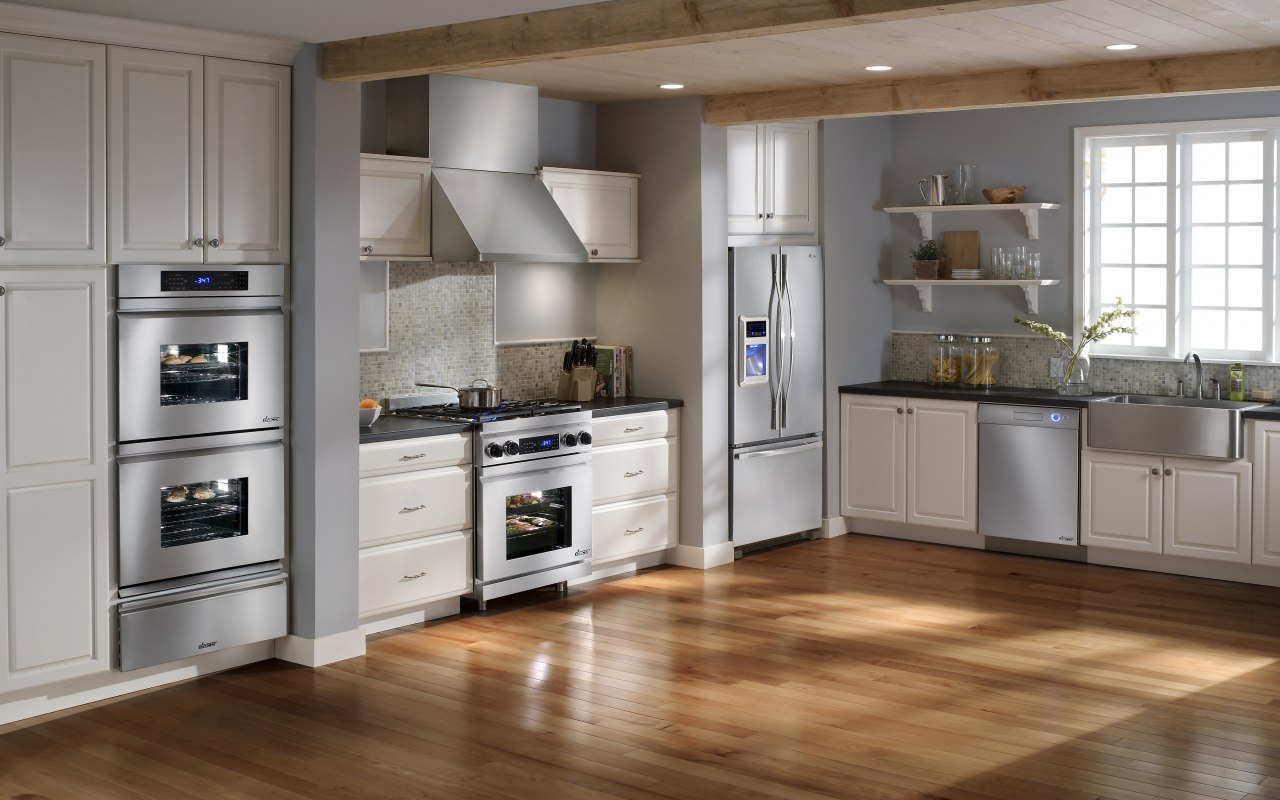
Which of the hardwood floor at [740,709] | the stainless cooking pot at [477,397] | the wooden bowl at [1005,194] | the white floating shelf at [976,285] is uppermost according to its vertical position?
the wooden bowl at [1005,194]

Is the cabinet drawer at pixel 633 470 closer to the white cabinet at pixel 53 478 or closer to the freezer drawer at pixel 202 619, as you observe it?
the freezer drawer at pixel 202 619

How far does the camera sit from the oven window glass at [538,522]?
611 cm

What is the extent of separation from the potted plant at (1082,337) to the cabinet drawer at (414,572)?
11.7 ft

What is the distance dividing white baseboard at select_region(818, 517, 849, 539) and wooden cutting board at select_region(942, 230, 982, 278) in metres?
1.62

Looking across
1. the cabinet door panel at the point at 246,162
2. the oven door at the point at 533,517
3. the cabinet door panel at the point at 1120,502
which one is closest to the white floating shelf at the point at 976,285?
the cabinet door panel at the point at 1120,502

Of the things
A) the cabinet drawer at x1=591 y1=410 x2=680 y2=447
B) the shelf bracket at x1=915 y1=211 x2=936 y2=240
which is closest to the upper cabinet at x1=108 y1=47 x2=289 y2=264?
the cabinet drawer at x1=591 y1=410 x2=680 y2=447

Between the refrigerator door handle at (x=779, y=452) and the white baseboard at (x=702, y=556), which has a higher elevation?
the refrigerator door handle at (x=779, y=452)

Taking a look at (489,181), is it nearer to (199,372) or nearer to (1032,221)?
(199,372)

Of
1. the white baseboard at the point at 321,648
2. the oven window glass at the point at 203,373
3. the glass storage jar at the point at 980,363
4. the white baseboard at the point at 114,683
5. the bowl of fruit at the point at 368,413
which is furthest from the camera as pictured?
the glass storage jar at the point at 980,363

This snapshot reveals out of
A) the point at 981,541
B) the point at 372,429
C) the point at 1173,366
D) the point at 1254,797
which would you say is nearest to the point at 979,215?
the point at 1173,366

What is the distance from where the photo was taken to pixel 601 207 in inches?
272

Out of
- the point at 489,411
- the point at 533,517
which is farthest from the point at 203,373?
the point at 533,517

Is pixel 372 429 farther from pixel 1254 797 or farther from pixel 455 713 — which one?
pixel 1254 797

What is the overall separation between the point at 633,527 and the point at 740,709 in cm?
219
